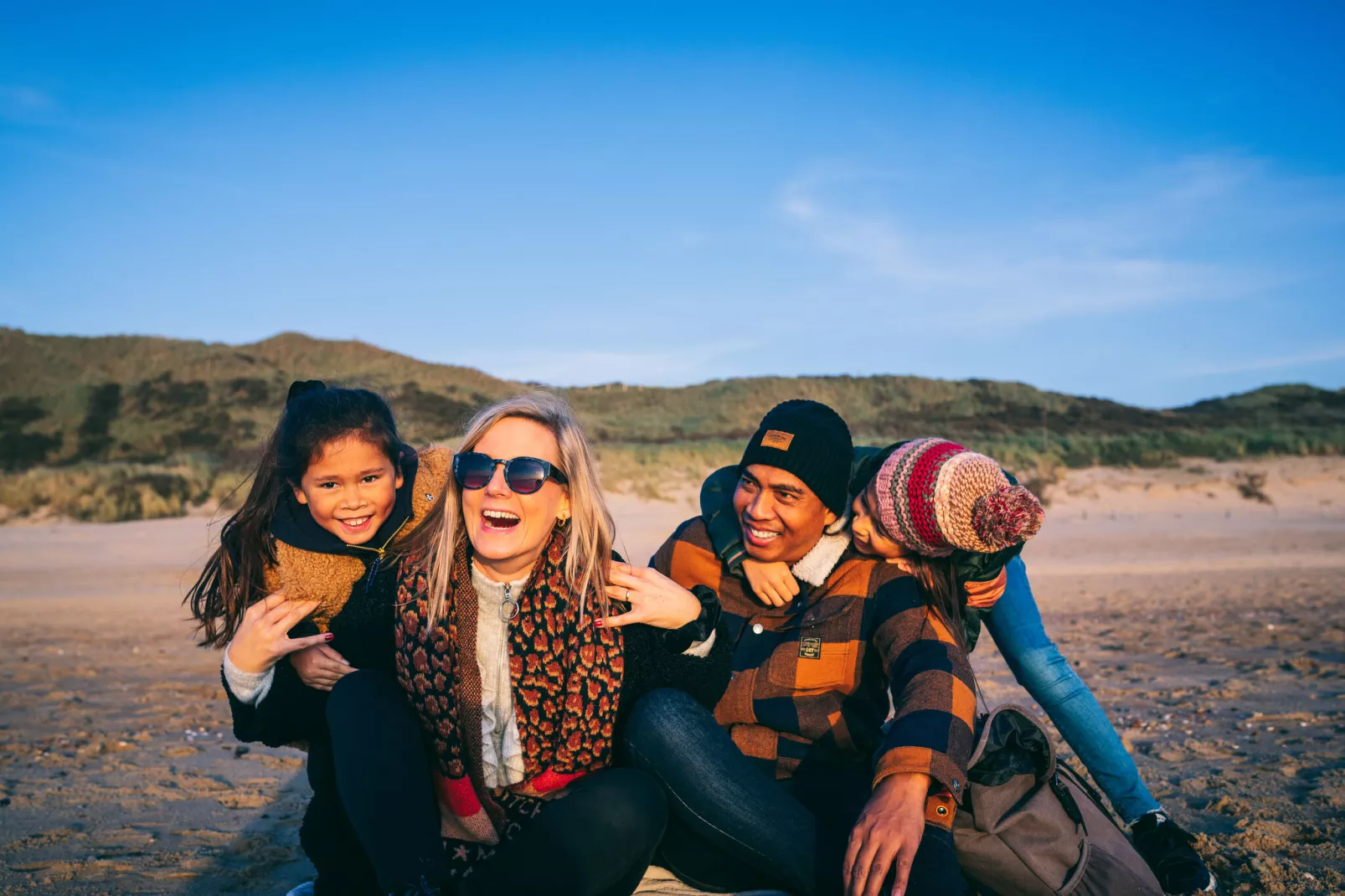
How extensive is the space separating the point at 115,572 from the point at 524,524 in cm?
1134

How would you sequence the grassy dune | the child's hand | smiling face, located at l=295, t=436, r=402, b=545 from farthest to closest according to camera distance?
the grassy dune → smiling face, located at l=295, t=436, r=402, b=545 → the child's hand

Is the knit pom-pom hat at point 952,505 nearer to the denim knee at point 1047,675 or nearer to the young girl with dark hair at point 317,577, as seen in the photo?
the denim knee at point 1047,675

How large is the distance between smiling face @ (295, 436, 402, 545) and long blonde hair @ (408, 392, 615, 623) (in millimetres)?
475

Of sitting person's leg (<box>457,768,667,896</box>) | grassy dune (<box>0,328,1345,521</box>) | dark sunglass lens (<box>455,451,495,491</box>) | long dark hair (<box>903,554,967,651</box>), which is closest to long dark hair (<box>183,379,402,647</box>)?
dark sunglass lens (<box>455,451,495,491</box>)

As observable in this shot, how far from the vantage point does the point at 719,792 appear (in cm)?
269

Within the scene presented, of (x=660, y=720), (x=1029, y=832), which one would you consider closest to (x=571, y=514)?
(x=660, y=720)

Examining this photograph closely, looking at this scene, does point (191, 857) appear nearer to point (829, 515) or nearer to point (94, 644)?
point (829, 515)

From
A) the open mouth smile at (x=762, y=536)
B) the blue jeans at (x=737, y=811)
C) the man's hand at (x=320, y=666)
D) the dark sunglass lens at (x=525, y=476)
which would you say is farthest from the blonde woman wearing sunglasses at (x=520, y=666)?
the open mouth smile at (x=762, y=536)

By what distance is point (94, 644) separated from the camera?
8461 millimetres

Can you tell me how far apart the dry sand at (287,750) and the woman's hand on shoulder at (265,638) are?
1177mm

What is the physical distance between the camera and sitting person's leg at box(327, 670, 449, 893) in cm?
251

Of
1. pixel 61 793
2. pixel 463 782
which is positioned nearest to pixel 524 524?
pixel 463 782

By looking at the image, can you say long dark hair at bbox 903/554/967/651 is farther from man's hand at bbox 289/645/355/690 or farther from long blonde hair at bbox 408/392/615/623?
man's hand at bbox 289/645/355/690

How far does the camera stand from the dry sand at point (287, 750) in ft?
12.4
